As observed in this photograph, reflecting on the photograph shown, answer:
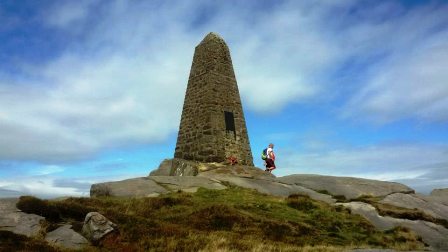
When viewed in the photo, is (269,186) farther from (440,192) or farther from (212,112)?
(440,192)

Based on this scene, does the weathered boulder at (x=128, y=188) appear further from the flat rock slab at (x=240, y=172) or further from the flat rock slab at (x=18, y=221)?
the flat rock slab at (x=18, y=221)

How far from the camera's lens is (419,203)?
24750mm

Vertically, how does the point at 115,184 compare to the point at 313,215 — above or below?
above

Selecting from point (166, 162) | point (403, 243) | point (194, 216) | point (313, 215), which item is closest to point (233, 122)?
point (166, 162)

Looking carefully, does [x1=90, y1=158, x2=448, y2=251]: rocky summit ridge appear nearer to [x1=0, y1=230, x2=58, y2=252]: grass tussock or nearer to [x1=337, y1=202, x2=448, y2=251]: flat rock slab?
[x1=337, y1=202, x2=448, y2=251]: flat rock slab

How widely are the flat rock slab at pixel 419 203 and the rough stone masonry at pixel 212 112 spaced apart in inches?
423

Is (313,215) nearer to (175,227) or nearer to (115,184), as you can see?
(175,227)

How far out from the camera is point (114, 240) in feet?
38.7

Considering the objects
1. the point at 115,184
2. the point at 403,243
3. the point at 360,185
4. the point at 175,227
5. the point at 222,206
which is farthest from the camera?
the point at 360,185

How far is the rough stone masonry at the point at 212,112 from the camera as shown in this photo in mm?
28906

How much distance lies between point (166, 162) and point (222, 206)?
50.3 feet

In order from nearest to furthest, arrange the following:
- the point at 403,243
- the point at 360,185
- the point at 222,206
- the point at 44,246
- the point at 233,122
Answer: the point at 44,246, the point at 403,243, the point at 222,206, the point at 360,185, the point at 233,122

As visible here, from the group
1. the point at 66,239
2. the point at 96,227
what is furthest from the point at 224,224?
the point at 66,239

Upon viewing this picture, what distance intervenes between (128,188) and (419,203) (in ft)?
59.0
